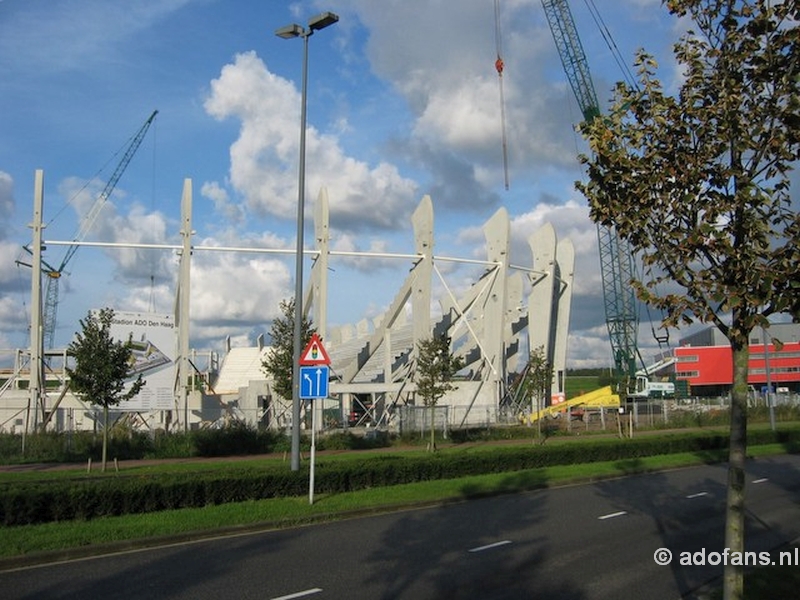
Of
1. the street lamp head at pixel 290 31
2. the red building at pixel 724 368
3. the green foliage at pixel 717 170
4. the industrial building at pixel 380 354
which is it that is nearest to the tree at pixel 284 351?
the industrial building at pixel 380 354

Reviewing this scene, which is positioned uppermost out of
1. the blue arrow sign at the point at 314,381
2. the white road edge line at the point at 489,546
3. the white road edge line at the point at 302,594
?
the blue arrow sign at the point at 314,381

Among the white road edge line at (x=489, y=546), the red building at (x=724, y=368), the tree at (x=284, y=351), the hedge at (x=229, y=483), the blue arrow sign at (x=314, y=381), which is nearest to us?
the white road edge line at (x=489, y=546)

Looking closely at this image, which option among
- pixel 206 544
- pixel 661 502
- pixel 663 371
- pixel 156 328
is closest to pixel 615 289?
pixel 663 371

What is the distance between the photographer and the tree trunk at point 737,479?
19.9 ft

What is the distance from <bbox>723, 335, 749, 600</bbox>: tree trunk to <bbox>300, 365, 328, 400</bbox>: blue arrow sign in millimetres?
10192

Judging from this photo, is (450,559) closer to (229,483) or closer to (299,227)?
(229,483)

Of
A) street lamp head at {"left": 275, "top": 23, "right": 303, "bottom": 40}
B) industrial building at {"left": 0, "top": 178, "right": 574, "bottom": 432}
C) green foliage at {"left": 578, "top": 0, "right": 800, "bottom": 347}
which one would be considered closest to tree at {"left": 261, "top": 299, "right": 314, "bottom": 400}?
industrial building at {"left": 0, "top": 178, "right": 574, "bottom": 432}

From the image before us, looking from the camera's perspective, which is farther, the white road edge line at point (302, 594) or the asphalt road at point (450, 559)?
the asphalt road at point (450, 559)

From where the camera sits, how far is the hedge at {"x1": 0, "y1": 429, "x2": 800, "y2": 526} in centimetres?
1241

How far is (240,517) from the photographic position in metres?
13.4

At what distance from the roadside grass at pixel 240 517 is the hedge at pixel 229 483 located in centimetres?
38

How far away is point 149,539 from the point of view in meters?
11.5

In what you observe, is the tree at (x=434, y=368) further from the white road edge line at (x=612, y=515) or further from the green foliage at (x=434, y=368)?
the white road edge line at (x=612, y=515)

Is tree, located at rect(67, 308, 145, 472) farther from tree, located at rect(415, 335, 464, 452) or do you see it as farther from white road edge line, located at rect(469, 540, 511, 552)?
white road edge line, located at rect(469, 540, 511, 552)
